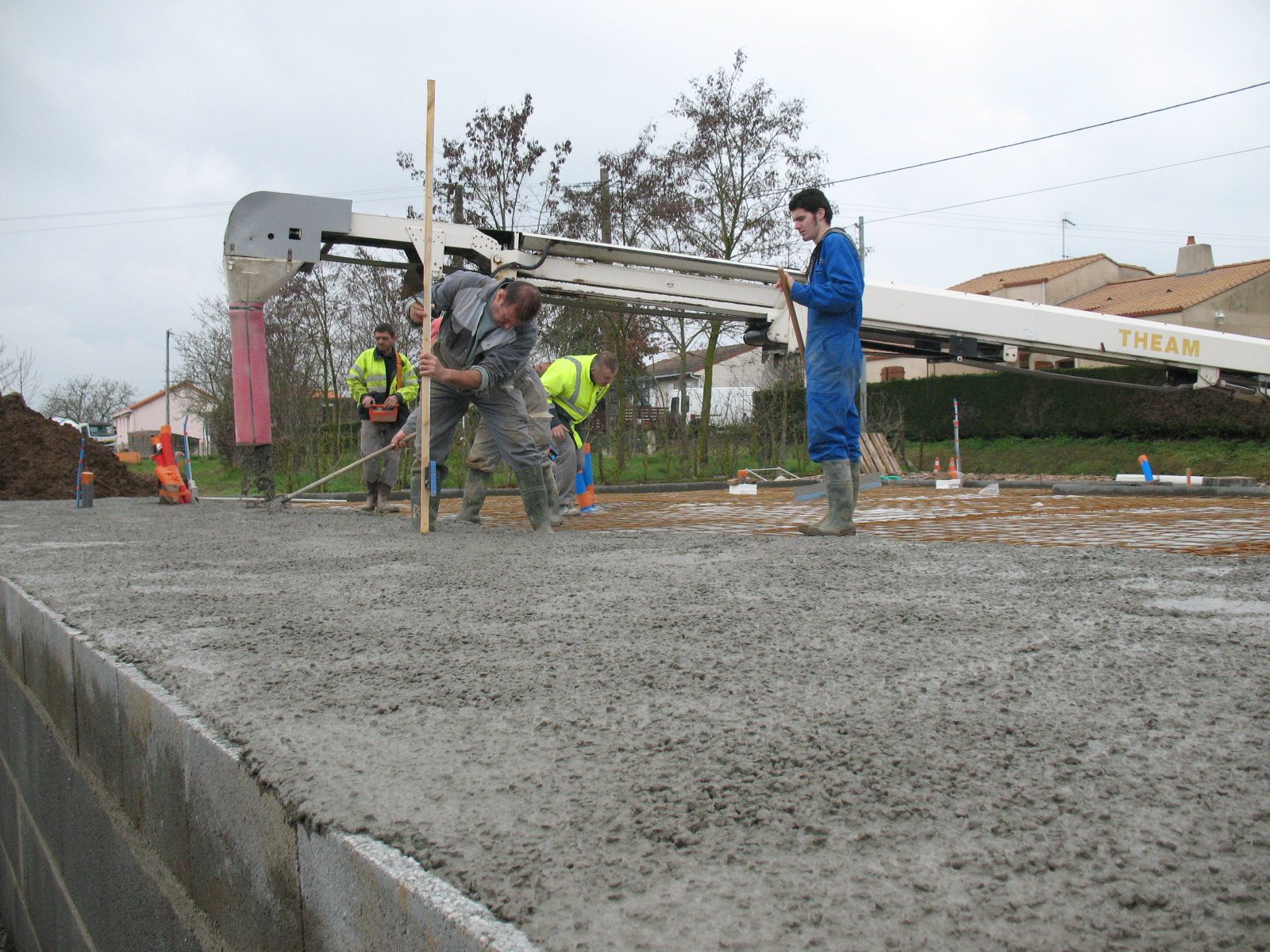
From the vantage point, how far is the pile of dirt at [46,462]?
44.3 ft

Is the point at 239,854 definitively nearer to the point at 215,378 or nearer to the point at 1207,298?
the point at 215,378

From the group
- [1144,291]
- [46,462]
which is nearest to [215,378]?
[46,462]

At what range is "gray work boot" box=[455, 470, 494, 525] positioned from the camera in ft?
23.8

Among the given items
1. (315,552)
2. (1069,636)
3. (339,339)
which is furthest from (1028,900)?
(339,339)

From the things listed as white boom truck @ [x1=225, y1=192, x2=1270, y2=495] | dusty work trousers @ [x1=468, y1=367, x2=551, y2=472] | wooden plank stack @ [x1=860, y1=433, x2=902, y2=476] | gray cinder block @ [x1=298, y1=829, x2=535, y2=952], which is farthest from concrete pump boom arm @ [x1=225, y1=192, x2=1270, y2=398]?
wooden plank stack @ [x1=860, y1=433, x2=902, y2=476]

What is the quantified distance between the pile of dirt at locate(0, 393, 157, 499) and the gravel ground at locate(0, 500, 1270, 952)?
11.4 metres

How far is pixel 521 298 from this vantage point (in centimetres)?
597

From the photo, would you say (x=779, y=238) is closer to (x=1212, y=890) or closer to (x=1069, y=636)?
(x=1069, y=636)

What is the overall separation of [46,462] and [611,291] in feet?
32.7

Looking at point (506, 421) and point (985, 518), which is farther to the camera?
point (985, 518)

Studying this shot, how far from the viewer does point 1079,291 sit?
4256 cm

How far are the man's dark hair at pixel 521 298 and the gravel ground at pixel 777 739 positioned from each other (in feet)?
8.72

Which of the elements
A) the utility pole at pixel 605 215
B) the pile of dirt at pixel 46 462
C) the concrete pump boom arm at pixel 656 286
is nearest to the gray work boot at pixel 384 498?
the concrete pump boom arm at pixel 656 286

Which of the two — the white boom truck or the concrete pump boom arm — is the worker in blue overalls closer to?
the concrete pump boom arm
